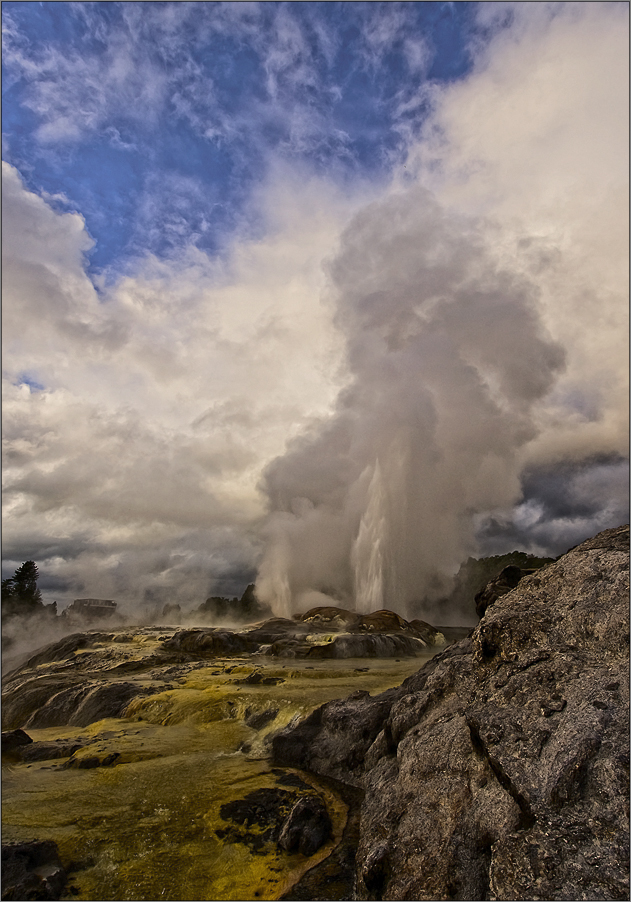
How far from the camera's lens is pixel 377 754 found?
38.3 ft

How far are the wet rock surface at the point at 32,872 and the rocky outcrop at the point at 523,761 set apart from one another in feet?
17.7

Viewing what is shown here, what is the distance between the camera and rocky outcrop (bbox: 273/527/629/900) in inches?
214

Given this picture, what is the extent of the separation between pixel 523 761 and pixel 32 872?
28.7 feet

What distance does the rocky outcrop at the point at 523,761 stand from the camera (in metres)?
5.43

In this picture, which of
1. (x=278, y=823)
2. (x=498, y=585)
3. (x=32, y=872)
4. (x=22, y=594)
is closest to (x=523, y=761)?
(x=498, y=585)

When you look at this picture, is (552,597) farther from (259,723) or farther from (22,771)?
(22,771)

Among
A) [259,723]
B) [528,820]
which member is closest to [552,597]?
[528,820]

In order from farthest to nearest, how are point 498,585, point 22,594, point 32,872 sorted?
point 22,594
point 498,585
point 32,872

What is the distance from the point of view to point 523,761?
6613 mm

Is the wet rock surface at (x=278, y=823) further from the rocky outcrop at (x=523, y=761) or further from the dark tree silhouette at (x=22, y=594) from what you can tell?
the dark tree silhouette at (x=22, y=594)

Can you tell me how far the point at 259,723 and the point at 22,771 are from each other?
8.12 metres

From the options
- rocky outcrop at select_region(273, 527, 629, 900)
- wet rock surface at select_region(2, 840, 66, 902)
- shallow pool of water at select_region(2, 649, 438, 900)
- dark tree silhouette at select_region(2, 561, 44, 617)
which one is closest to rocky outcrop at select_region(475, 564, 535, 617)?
rocky outcrop at select_region(273, 527, 629, 900)

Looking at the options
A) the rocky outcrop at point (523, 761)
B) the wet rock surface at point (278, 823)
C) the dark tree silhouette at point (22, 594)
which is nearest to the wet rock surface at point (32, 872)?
the wet rock surface at point (278, 823)

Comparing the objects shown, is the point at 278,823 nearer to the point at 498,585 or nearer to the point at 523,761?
the point at 523,761
